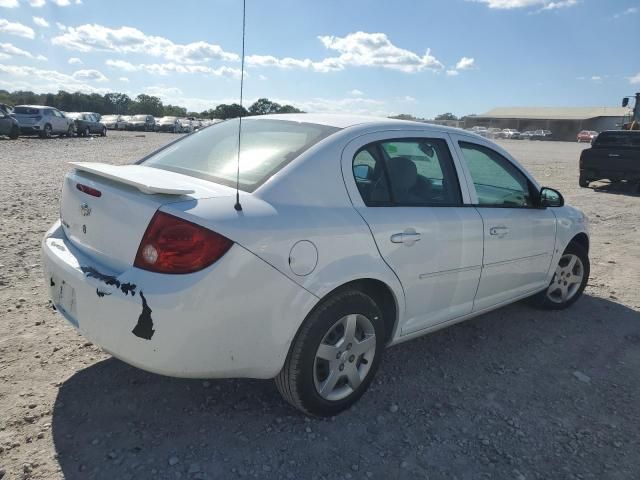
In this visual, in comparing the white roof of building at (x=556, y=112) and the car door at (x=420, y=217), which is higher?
the white roof of building at (x=556, y=112)

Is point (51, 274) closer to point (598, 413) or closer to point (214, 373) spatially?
point (214, 373)

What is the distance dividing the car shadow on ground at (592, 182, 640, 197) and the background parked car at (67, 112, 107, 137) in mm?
27793

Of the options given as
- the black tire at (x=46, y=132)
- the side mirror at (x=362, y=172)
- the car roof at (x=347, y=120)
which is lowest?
the side mirror at (x=362, y=172)

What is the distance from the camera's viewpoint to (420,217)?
9.94ft

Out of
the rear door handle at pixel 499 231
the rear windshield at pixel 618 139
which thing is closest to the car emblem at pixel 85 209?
the rear door handle at pixel 499 231

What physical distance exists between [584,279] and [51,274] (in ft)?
14.8

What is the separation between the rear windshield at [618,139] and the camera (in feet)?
43.4

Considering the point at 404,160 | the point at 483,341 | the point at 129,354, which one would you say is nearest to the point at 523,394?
the point at 483,341

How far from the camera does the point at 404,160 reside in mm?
3160

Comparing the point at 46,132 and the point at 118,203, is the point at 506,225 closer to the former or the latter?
the point at 118,203

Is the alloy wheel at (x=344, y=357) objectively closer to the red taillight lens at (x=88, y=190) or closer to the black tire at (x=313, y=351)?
the black tire at (x=313, y=351)

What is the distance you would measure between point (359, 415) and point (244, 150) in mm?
1685

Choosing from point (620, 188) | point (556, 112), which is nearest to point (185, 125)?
point (620, 188)

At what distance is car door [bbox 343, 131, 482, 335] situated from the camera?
112 inches
